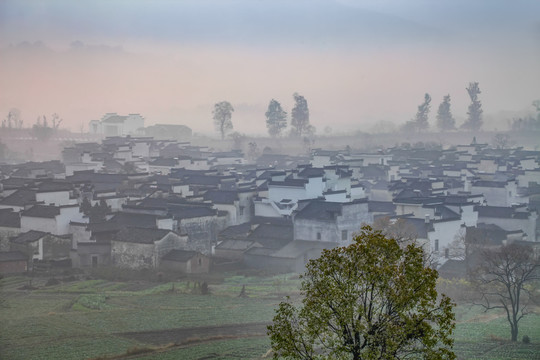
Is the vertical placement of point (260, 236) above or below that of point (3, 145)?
below

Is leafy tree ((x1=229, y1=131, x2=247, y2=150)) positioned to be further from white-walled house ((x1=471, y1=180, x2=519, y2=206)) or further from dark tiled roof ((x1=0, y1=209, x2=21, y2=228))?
dark tiled roof ((x1=0, y1=209, x2=21, y2=228))

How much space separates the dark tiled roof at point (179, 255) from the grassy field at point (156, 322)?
676mm

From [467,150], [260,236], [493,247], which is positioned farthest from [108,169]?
[467,150]

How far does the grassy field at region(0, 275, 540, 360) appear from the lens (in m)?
9.81

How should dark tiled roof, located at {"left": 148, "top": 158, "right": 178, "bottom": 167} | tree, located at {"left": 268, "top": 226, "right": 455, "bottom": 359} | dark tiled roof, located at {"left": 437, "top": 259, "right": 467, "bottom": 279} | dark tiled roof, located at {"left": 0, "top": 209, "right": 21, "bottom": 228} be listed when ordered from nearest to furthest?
tree, located at {"left": 268, "top": 226, "right": 455, "bottom": 359} → dark tiled roof, located at {"left": 437, "top": 259, "right": 467, "bottom": 279} → dark tiled roof, located at {"left": 0, "top": 209, "right": 21, "bottom": 228} → dark tiled roof, located at {"left": 148, "top": 158, "right": 178, "bottom": 167}

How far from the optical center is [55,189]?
1598 cm

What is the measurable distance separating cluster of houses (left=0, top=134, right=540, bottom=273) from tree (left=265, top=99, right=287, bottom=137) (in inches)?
435

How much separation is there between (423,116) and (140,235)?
24211 mm

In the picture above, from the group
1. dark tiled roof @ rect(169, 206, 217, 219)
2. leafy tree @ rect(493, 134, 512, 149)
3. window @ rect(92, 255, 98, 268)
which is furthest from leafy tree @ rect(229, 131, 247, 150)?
window @ rect(92, 255, 98, 268)

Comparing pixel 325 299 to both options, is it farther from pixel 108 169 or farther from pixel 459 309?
pixel 108 169

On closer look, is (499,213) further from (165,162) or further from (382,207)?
(165,162)

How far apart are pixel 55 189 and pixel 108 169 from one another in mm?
6371

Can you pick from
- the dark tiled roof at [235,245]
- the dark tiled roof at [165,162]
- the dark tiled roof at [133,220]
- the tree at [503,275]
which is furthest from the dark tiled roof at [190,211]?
the dark tiled roof at [165,162]

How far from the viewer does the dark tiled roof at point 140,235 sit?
44.9ft
